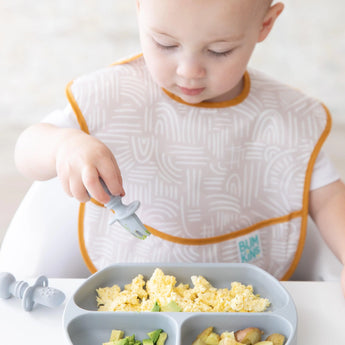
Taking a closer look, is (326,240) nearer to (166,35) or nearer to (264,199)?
(264,199)

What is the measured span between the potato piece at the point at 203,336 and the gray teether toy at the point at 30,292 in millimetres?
181

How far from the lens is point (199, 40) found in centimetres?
83

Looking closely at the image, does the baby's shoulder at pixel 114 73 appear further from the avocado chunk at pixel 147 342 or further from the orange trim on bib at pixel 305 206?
the avocado chunk at pixel 147 342

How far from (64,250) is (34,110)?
1.47m

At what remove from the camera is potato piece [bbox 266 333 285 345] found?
0.69m

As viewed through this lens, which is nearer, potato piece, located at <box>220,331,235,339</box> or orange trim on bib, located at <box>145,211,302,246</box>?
potato piece, located at <box>220,331,235,339</box>

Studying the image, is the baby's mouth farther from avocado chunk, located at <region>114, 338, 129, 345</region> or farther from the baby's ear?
avocado chunk, located at <region>114, 338, 129, 345</region>

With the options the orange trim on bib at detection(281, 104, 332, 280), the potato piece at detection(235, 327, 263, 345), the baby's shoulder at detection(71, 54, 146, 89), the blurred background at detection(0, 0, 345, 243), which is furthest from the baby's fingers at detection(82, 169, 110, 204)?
the blurred background at detection(0, 0, 345, 243)

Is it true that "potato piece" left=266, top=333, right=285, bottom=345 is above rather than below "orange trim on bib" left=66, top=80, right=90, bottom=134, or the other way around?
below

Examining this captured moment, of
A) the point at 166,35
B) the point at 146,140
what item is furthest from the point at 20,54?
the point at 166,35

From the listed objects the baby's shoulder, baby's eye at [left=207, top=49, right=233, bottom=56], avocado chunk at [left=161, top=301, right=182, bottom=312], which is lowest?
avocado chunk at [left=161, top=301, right=182, bottom=312]

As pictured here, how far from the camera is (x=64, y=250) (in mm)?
1026

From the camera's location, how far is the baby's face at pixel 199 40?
808 millimetres

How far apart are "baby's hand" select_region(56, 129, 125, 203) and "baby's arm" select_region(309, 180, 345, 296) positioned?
0.41m
